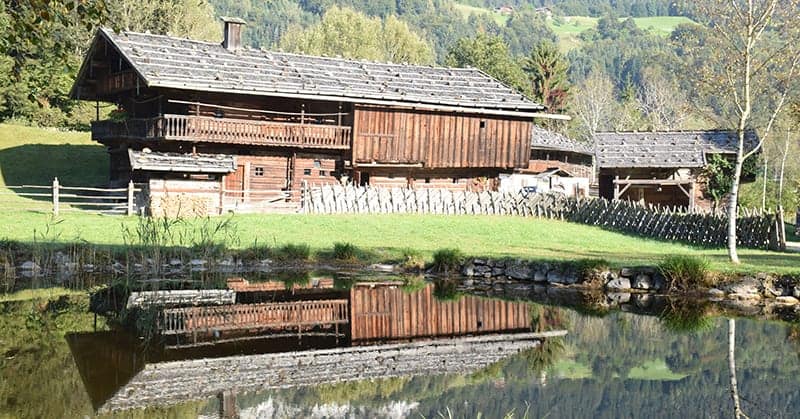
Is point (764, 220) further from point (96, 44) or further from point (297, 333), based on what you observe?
point (96, 44)

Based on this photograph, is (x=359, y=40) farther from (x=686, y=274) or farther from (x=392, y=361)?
(x=392, y=361)

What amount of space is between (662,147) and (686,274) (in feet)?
96.4

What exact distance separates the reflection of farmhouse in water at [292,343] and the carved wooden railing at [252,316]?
2cm

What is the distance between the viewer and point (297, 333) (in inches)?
567

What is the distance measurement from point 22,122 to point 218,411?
44764mm

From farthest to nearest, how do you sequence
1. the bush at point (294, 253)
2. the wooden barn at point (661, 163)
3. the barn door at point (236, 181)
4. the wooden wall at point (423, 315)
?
the wooden barn at point (661, 163) → the barn door at point (236, 181) → the bush at point (294, 253) → the wooden wall at point (423, 315)

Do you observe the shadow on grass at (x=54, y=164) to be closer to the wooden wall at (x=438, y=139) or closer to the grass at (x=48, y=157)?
the grass at (x=48, y=157)

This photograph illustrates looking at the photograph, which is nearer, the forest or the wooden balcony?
the forest

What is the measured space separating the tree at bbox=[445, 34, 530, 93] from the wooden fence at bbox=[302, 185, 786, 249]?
3916 cm

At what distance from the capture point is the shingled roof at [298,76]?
35.1m

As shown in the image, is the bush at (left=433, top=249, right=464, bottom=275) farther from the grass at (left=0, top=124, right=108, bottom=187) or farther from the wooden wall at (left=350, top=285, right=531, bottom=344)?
the grass at (left=0, top=124, right=108, bottom=187)

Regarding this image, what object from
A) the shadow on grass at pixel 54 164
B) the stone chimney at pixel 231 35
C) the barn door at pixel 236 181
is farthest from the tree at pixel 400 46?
the barn door at pixel 236 181

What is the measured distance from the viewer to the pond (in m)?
10.3

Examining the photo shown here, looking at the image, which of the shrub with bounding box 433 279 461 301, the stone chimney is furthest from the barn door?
the shrub with bounding box 433 279 461 301
